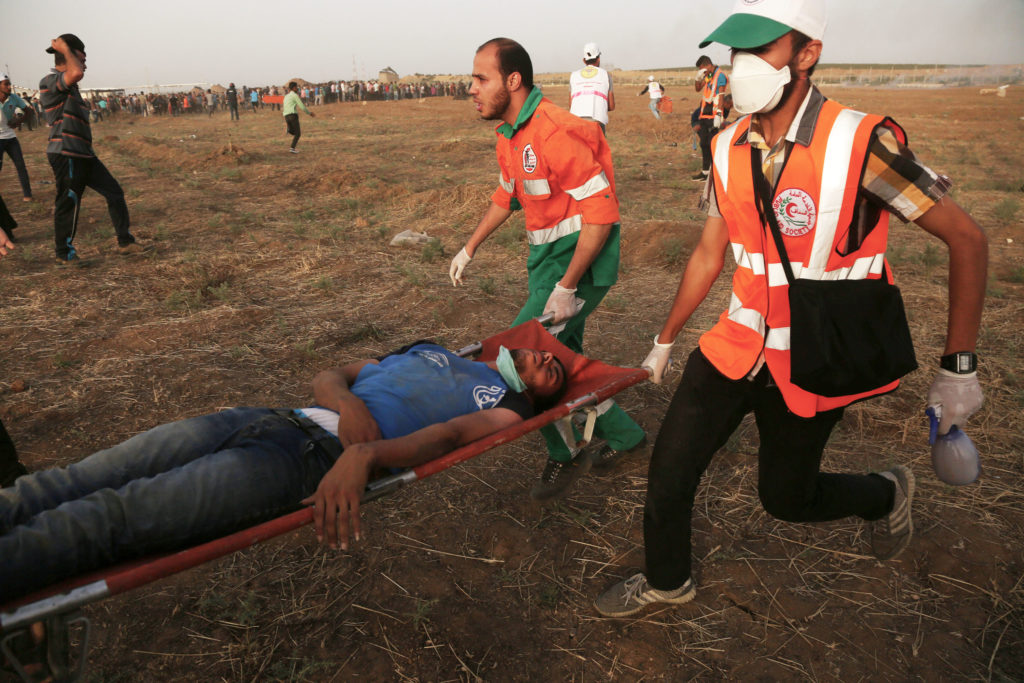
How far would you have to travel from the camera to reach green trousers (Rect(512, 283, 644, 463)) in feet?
10.1

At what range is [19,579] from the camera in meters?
1.61

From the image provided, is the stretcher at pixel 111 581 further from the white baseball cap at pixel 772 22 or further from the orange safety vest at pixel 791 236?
the white baseball cap at pixel 772 22

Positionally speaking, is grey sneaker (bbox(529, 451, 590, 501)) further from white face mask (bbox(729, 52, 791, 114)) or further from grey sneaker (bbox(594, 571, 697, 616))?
white face mask (bbox(729, 52, 791, 114))

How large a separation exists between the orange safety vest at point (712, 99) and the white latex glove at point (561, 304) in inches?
331

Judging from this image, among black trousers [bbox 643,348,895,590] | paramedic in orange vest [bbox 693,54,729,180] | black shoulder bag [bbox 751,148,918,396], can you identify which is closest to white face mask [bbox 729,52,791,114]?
black shoulder bag [bbox 751,148,918,396]

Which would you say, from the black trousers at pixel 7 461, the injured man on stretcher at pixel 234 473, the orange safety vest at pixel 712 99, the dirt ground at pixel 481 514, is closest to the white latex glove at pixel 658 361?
the injured man on stretcher at pixel 234 473

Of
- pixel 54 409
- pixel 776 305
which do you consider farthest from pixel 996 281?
pixel 54 409

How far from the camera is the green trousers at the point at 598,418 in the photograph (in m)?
3.08

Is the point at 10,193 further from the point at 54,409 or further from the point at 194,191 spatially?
the point at 54,409

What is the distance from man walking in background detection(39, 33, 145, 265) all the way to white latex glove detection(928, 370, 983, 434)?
7.42 metres

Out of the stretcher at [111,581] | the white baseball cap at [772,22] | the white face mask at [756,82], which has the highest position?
the white baseball cap at [772,22]

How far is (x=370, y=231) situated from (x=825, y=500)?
7215 millimetres

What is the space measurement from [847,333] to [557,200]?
1.59 m

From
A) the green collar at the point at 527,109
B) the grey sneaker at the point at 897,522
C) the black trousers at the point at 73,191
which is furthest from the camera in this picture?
the black trousers at the point at 73,191
